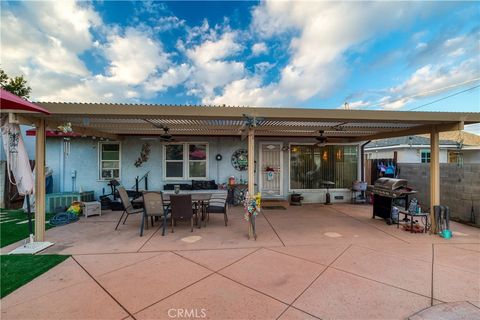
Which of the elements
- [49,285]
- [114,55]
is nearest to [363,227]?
[49,285]

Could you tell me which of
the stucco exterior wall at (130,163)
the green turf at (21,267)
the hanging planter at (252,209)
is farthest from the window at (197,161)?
the green turf at (21,267)

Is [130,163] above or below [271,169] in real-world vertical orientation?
above

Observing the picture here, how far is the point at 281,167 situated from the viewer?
877cm

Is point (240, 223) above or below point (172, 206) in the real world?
below

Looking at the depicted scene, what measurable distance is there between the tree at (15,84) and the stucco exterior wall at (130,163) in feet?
13.6

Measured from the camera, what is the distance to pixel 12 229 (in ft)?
16.5

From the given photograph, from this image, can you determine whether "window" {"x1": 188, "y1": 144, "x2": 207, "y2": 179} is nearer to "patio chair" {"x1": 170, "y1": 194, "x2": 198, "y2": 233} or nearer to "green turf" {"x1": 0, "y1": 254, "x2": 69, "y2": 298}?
"patio chair" {"x1": 170, "y1": 194, "x2": 198, "y2": 233}

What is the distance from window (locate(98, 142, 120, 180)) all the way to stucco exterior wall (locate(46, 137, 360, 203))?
176mm

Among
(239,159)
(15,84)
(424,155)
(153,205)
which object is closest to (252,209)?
(153,205)

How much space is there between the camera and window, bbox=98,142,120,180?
8.14 m

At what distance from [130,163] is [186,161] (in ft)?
7.01

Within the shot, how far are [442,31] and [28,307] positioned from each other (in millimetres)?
14740

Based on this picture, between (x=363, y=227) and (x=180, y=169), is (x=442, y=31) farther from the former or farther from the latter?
(x=180, y=169)

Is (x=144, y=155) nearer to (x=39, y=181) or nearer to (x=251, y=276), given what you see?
(x=39, y=181)
